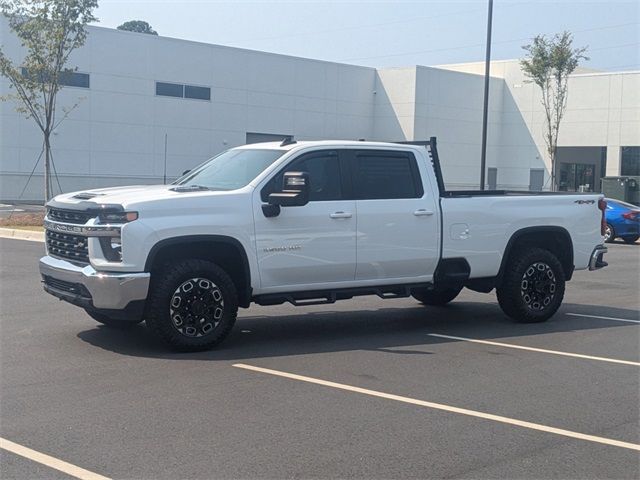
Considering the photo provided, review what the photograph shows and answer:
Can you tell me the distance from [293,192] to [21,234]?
15.8 metres

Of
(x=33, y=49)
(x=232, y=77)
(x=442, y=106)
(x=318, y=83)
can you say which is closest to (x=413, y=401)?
(x=33, y=49)

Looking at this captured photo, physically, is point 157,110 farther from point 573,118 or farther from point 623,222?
point 623,222

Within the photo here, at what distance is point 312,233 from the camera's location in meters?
8.56

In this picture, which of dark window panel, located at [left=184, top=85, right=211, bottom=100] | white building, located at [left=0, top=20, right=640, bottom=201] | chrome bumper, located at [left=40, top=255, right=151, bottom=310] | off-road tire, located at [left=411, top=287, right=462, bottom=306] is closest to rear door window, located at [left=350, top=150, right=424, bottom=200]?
off-road tire, located at [left=411, top=287, right=462, bottom=306]

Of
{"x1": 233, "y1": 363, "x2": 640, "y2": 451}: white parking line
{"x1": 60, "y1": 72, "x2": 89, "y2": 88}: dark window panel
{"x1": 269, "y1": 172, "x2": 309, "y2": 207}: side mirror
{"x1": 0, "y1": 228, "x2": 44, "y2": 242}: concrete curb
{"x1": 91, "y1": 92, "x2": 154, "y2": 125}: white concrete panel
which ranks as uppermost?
{"x1": 60, "y1": 72, "x2": 89, "y2": 88}: dark window panel

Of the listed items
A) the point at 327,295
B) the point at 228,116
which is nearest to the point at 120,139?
the point at 228,116

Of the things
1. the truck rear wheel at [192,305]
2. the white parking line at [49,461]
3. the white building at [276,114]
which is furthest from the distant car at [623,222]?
the white building at [276,114]

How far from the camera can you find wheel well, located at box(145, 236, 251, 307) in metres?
7.85

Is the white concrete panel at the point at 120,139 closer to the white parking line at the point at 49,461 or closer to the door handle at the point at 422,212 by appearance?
the door handle at the point at 422,212

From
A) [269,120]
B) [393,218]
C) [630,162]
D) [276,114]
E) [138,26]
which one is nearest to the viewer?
[393,218]

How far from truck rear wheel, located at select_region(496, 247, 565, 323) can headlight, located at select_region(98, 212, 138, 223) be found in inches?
188

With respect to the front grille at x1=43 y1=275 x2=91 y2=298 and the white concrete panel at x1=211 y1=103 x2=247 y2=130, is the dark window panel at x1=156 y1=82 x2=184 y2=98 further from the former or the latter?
the front grille at x1=43 y1=275 x2=91 y2=298

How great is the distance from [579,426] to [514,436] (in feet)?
2.02

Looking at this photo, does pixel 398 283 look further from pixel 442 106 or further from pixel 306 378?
pixel 442 106
